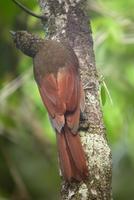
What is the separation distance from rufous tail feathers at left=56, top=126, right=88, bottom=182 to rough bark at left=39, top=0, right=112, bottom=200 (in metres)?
0.03

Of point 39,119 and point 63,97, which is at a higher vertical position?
point 63,97

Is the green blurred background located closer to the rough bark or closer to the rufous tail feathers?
the rough bark

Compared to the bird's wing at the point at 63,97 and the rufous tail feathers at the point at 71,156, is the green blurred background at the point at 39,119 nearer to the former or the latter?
the bird's wing at the point at 63,97

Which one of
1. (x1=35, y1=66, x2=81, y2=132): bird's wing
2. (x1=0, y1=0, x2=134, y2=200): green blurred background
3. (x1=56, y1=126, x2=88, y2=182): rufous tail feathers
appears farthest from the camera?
(x1=0, y1=0, x2=134, y2=200): green blurred background

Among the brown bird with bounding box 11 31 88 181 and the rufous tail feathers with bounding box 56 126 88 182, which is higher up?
the brown bird with bounding box 11 31 88 181

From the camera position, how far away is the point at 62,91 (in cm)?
257

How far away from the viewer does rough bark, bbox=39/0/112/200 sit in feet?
7.13

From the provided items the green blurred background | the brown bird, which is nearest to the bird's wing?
the brown bird

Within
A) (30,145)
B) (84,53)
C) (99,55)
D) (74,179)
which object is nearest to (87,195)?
(74,179)

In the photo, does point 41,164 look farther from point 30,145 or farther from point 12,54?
point 12,54

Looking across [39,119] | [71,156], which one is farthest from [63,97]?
[39,119]

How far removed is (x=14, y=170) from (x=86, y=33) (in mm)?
2278

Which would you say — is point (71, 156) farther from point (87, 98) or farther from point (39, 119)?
point (39, 119)

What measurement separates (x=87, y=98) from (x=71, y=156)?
248 millimetres
